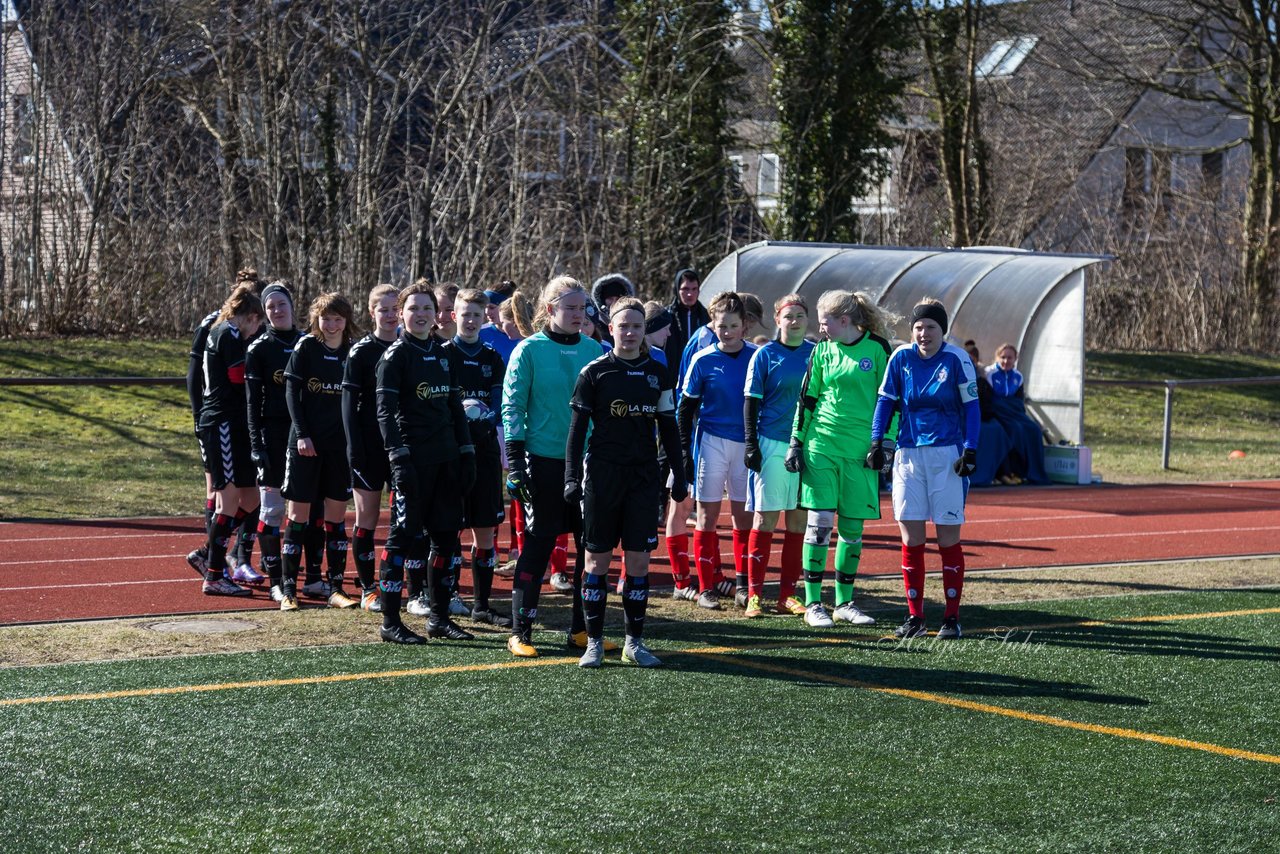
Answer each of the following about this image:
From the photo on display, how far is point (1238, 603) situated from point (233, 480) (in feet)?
21.5

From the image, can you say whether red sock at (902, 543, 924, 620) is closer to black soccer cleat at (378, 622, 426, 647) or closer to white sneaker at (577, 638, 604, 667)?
white sneaker at (577, 638, 604, 667)

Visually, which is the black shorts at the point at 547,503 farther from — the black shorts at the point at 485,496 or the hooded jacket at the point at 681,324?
the hooded jacket at the point at 681,324

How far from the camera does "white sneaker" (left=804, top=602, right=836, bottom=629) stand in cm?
873

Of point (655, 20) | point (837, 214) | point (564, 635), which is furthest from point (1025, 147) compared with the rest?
point (564, 635)

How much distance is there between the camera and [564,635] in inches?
335

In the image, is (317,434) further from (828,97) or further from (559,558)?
(828,97)

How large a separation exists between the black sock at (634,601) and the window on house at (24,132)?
57.1ft

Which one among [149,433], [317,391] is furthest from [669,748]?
[149,433]

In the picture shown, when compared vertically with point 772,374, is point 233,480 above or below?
below

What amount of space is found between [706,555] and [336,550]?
92.0 inches

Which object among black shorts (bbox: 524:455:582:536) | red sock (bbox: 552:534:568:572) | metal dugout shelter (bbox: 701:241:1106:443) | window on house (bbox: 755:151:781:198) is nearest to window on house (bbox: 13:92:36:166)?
metal dugout shelter (bbox: 701:241:1106:443)

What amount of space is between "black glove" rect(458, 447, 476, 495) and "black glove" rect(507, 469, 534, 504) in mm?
621

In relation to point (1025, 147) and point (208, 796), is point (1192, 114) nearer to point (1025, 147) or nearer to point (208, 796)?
point (1025, 147)

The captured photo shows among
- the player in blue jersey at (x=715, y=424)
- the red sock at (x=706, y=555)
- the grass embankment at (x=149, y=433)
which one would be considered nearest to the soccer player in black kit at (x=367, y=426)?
the player in blue jersey at (x=715, y=424)
